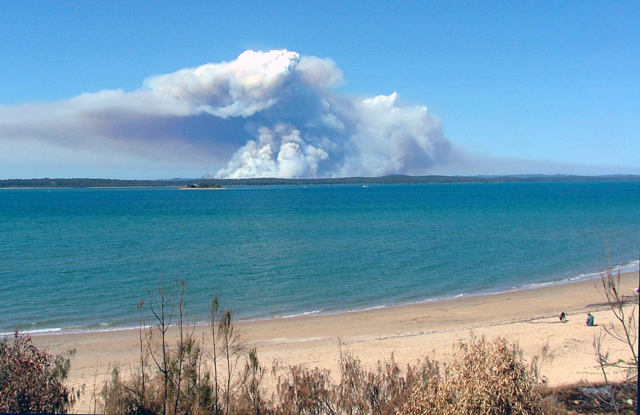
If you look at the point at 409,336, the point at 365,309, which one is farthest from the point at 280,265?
the point at 409,336

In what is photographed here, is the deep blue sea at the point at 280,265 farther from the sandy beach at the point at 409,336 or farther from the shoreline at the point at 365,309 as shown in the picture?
the sandy beach at the point at 409,336

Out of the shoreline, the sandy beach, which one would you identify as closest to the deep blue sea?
the shoreline

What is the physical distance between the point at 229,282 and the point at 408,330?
11.6m

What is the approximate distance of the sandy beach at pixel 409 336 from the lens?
14367 millimetres

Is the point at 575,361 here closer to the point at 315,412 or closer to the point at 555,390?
the point at 555,390

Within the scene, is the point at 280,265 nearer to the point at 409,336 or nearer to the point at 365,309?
the point at 365,309

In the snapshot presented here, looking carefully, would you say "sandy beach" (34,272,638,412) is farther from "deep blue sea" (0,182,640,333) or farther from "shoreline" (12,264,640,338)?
"deep blue sea" (0,182,640,333)

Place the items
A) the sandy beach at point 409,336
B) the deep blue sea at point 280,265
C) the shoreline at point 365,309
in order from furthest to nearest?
the deep blue sea at point 280,265 → the shoreline at point 365,309 → the sandy beach at point 409,336

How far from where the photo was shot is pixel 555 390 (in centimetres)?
1043

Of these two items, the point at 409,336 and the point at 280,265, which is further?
the point at 280,265

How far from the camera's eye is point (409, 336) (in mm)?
17438

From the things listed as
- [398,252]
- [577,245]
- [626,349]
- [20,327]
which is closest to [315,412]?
[626,349]

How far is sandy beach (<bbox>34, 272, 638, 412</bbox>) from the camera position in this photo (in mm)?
14367

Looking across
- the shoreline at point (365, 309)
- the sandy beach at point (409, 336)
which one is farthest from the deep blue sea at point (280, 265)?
the sandy beach at point (409, 336)
